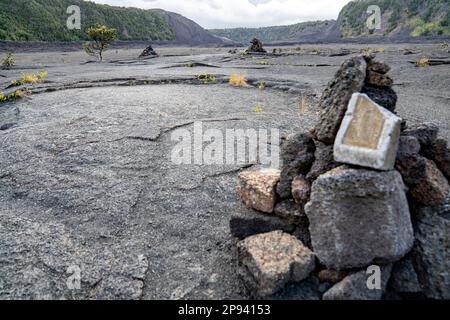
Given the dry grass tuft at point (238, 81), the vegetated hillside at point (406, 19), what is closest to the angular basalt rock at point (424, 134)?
the dry grass tuft at point (238, 81)

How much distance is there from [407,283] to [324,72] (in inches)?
561

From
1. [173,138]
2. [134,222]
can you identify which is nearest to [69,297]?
[134,222]

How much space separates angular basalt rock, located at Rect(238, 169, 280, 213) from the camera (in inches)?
121

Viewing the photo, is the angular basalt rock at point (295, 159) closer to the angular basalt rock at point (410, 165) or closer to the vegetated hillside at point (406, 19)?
the angular basalt rock at point (410, 165)

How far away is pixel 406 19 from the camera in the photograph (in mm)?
60062

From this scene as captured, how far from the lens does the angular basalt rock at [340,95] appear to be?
8.77ft

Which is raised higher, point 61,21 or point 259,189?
point 61,21

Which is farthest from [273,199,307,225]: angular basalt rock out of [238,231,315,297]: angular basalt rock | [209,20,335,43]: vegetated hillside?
[209,20,335,43]: vegetated hillside

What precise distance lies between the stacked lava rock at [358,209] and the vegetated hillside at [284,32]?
81419 millimetres

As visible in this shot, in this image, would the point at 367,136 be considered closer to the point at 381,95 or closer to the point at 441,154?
the point at 381,95

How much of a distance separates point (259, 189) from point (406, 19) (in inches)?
2682

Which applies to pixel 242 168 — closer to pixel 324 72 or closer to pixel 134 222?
pixel 134 222

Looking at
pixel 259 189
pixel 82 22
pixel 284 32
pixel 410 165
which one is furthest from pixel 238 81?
pixel 284 32

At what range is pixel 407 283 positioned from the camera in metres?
2.43
